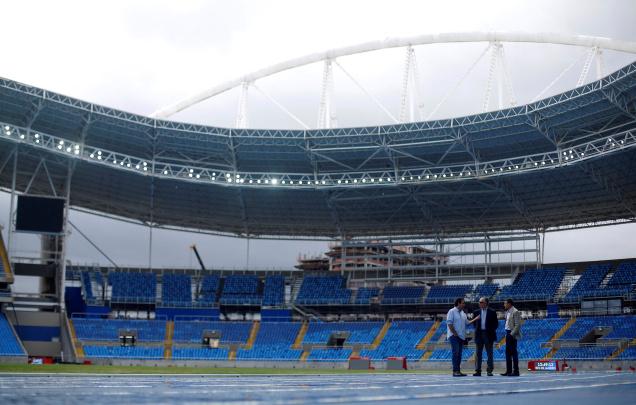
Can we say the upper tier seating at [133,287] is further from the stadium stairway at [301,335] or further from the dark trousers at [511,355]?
the dark trousers at [511,355]

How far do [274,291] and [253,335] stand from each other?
665cm

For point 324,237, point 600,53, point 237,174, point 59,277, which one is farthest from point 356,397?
point 324,237

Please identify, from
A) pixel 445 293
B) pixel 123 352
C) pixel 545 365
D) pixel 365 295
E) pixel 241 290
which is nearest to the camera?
pixel 545 365

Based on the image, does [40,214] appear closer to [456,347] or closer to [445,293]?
[445,293]

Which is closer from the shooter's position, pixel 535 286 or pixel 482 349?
pixel 482 349

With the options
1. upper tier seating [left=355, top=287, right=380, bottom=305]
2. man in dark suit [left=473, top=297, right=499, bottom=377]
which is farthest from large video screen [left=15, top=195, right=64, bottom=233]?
man in dark suit [left=473, top=297, right=499, bottom=377]

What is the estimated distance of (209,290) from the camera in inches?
2549

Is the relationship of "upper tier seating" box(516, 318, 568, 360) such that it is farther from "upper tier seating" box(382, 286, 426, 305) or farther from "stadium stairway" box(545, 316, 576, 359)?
"upper tier seating" box(382, 286, 426, 305)

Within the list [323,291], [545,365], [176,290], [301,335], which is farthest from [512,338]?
[176,290]

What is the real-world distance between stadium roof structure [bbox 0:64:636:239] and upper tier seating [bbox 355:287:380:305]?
16.0 feet

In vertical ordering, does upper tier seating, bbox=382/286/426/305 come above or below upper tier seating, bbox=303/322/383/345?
above

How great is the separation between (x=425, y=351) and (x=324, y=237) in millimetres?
16018

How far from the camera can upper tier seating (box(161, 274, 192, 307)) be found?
6234 cm

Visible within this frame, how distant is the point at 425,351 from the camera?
51938 mm
